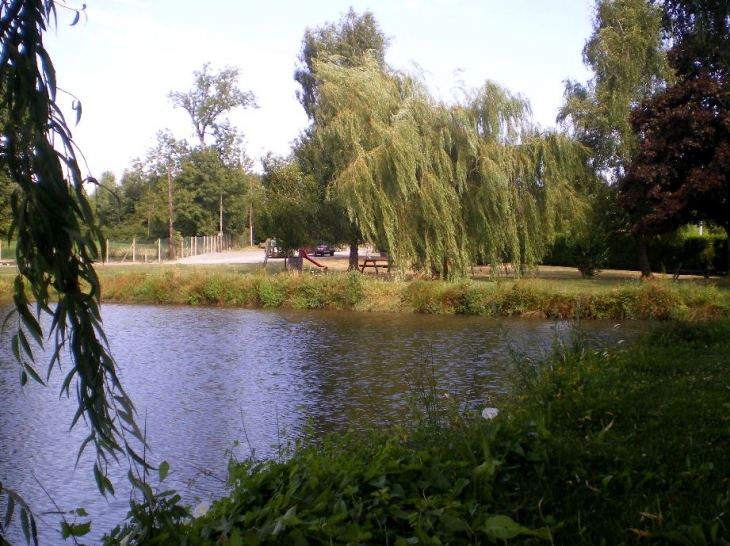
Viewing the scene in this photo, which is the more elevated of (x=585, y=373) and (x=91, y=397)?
(x=91, y=397)

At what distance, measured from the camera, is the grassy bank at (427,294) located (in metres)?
20.5

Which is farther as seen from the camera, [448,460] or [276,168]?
[276,168]

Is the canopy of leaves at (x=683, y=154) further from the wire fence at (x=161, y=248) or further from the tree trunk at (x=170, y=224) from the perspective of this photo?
the tree trunk at (x=170, y=224)

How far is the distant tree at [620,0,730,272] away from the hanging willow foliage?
2246 centimetres

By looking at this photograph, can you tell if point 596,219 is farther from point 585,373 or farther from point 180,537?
point 180,537

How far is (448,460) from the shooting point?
15.9ft

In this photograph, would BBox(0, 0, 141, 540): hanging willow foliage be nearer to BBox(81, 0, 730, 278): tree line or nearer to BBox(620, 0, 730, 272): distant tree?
BBox(81, 0, 730, 278): tree line

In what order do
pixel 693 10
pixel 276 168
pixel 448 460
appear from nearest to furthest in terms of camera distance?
1. pixel 448 460
2. pixel 693 10
3. pixel 276 168

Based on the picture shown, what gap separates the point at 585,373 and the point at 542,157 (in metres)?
19.9

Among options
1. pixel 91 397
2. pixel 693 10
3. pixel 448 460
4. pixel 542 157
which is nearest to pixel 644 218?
pixel 542 157

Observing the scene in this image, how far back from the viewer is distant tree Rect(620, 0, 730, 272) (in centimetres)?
2392

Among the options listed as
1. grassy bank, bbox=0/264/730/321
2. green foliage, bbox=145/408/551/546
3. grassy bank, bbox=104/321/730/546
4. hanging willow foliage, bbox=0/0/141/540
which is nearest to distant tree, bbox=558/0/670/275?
grassy bank, bbox=0/264/730/321

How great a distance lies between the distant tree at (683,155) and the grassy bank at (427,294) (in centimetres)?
237

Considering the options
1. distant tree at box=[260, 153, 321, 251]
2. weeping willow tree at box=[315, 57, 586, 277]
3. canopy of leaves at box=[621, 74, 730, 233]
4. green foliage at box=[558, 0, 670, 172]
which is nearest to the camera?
canopy of leaves at box=[621, 74, 730, 233]
